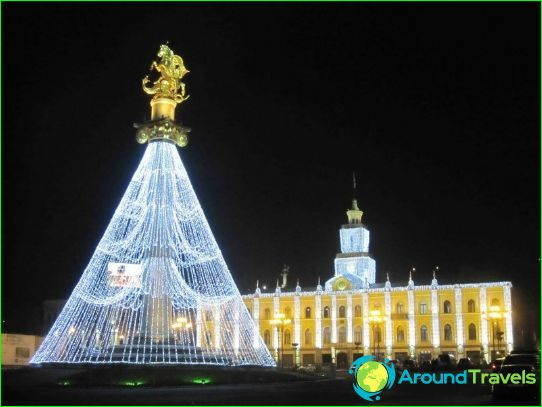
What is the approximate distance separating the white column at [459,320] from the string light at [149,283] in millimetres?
34752

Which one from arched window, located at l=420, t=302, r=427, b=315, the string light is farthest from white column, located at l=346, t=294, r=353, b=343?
the string light

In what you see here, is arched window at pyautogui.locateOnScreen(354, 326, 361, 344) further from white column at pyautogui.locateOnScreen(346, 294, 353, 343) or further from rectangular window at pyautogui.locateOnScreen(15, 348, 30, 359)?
rectangular window at pyautogui.locateOnScreen(15, 348, 30, 359)

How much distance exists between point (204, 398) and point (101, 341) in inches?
404

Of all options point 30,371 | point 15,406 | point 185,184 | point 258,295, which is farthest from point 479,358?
point 15,406

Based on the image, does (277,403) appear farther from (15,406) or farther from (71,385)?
(71,385)

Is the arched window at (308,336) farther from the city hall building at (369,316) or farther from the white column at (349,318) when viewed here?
the white column at (349,318)

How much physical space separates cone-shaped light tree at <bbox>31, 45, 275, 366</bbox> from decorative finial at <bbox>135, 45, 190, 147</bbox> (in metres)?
0.55

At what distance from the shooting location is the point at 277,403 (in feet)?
59.2

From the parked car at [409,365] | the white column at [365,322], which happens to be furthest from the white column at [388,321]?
the parked car at [409,365]

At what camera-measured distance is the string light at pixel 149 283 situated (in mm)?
27906

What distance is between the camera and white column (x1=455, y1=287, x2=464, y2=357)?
61094 mm

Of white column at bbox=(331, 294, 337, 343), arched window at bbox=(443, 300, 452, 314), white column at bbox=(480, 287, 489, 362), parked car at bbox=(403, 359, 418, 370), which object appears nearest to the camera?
parked car at bbox=(403, 359, 418, 370)

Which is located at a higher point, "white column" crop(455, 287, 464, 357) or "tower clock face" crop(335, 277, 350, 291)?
"tower clock face" crop(335, 277, 350, 291)

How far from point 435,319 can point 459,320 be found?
84.2 inches
